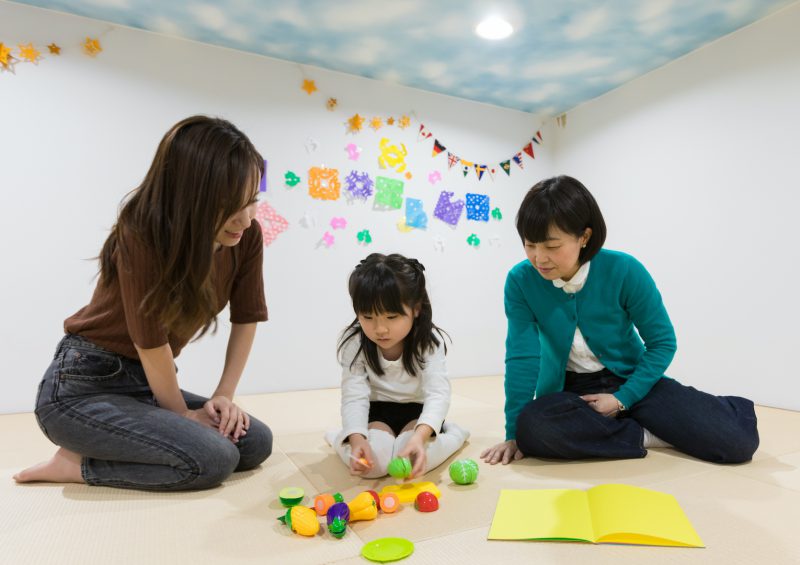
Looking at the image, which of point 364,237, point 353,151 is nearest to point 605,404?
point 364,237

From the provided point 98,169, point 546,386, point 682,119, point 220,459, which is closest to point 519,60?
point 682,119

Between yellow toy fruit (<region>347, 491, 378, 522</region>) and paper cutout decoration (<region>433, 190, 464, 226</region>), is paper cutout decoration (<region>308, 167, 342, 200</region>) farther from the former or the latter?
yellow toy fruit (<region>347, 491, 378, 522</region>)

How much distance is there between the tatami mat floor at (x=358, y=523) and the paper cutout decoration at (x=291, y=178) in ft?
4.69

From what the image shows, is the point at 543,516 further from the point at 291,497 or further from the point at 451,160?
the point at 451,160

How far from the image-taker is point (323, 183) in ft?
8.68

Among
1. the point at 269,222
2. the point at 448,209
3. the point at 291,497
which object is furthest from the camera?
the point at 448,209

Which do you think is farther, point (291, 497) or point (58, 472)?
point (58, 472)

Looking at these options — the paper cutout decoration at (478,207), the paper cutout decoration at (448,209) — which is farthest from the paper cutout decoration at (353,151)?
the paper cutout decoration at (478,207)

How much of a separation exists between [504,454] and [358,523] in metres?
0.53

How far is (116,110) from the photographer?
226 cm

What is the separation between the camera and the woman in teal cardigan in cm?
133

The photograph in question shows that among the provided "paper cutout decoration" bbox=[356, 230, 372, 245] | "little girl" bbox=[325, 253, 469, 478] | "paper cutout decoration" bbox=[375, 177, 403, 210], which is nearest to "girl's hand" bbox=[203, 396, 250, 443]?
"little girl" bbox=[325, 253, 469, 478]

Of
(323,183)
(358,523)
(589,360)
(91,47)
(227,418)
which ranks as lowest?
(358,523)

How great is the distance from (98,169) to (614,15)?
2278 millimetres
